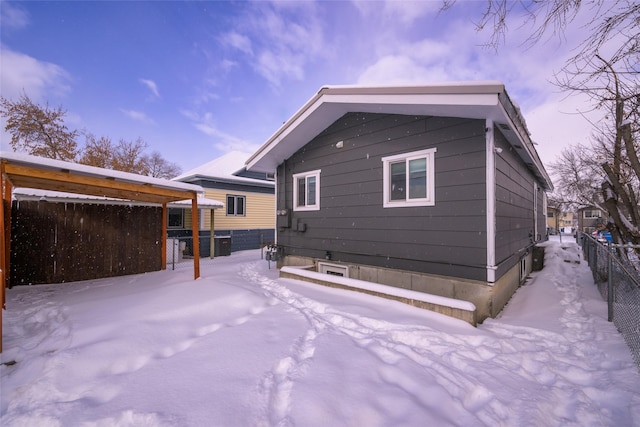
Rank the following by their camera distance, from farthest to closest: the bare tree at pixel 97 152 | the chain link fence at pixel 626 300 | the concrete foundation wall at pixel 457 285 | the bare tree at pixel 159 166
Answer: the bare tree at pixel 159 166 < the bare tree at pixel 97 152 < the concrete foundation wall at pixel 457 285 < the chain link fence at pixel 626 300

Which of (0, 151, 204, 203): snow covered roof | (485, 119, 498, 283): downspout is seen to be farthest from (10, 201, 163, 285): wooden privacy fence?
(485, 119, 498, 283): downspout

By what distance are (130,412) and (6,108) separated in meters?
23.3

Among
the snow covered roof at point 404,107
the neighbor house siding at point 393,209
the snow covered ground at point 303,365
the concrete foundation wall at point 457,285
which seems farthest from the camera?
the neighbor house siding at point 393,209

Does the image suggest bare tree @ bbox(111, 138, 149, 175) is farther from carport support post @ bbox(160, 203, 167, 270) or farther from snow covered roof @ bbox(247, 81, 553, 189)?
snow covered roof @ bbox(247, 81, 553, 189)

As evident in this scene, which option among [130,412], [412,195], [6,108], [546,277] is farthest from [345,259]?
[6,108]

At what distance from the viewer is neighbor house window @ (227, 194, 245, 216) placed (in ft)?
44.6

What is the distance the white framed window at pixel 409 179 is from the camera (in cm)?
479

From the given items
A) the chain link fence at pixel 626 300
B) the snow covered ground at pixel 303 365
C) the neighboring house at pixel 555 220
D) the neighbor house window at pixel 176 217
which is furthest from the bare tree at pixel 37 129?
the neighboring house at pixel 555 220

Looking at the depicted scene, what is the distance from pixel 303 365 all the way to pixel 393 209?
370 cm

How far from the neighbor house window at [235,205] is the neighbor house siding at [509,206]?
12.0 m

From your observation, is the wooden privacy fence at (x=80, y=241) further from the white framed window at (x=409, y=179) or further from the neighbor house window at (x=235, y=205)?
the white framed window at (x=409, y=179)

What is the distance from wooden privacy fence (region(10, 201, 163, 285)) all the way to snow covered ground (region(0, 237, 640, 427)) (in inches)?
106

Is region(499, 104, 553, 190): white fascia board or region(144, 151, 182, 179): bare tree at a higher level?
region(144, 151, 182, 179): bare tree

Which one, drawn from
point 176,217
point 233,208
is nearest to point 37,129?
point 176,217
